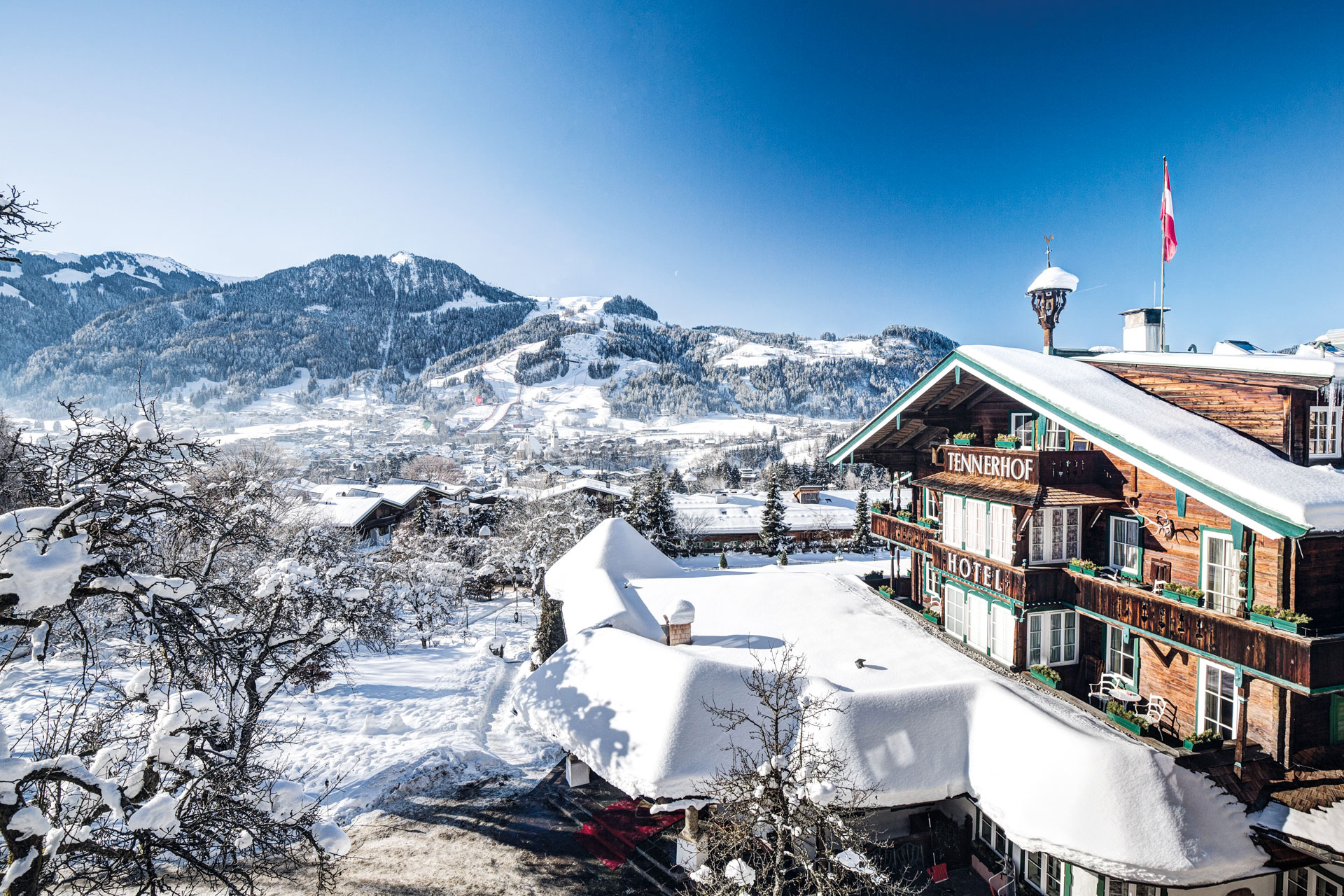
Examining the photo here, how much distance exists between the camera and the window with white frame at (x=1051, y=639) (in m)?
13.0

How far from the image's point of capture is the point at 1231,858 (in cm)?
866

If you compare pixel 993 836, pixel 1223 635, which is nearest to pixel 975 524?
pixel 1223 635

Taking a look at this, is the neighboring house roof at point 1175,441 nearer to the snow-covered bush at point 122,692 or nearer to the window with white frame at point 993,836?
the window with white frame at point 993,836

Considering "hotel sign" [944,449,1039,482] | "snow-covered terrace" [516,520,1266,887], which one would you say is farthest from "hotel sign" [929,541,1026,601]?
"hotel sign" [944,449,1039,482]

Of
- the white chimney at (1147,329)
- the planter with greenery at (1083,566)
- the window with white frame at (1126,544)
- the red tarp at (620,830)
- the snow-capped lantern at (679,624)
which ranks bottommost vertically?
the red tarp at (620,830)

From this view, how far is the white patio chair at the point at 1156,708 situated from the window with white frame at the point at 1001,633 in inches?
101

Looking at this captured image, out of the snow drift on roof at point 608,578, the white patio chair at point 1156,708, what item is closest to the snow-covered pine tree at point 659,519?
the snow drift on roof at point 608,578

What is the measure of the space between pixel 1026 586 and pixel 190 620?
13.9 m

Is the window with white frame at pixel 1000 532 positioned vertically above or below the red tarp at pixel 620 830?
above

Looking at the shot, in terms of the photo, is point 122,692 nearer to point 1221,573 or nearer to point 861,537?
point 1221,573

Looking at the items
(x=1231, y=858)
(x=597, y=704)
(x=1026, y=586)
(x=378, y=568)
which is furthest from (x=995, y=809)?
(x=378, y=568)

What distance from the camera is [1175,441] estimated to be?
33.2ft

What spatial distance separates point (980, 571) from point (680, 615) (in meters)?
7.16

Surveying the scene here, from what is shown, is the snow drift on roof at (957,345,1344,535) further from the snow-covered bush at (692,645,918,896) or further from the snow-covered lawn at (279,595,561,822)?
the snow-covered lawn at (279,595,561,822)
